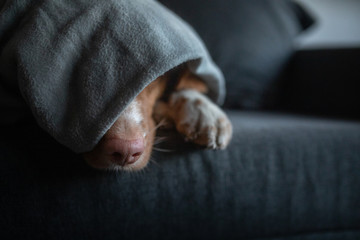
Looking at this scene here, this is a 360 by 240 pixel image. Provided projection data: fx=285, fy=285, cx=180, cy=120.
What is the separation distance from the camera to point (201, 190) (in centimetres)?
69

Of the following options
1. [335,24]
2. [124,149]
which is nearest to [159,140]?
[124,149]

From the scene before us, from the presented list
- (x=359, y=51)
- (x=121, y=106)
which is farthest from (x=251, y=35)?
(x=121, y=106)

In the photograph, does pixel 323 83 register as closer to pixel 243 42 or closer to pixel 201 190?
pixel 243 42

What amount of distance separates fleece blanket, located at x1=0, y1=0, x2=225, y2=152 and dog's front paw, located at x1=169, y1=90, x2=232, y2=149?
0.18 meters

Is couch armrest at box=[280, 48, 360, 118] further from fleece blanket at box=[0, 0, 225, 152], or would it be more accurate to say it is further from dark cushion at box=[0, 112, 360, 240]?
fleece blanket at box=[0, 0, 225, 152]

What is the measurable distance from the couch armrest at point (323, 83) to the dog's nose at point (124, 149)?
0.96 meters

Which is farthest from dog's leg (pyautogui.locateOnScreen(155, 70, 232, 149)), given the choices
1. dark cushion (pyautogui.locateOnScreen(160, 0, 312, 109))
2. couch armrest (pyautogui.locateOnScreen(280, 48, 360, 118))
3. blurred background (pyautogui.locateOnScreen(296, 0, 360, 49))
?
blurred background (pyautogui.locateOnScreen(296, 0, 360, 49))

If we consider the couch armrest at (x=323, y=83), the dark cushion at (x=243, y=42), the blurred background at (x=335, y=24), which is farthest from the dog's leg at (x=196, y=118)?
the blurred background at (x=335, y=24)

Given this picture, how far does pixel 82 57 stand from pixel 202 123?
0.32 meters

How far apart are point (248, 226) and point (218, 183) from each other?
0.16 m

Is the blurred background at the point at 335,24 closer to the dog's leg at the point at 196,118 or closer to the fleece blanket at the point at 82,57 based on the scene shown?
the dog's leg at the point at 196,118

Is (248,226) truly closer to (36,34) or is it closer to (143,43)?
(143,43)

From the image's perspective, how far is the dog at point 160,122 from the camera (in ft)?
1.82

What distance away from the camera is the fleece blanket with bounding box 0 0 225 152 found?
524mm
